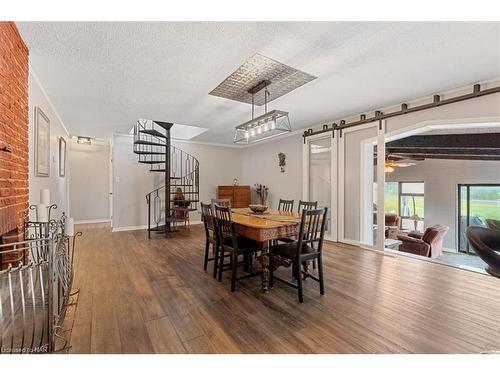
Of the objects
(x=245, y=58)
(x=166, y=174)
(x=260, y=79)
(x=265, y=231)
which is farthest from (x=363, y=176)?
(x=166, y=174)

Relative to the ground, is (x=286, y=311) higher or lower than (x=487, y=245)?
lower

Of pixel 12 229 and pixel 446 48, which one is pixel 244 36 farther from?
pixel 12 229

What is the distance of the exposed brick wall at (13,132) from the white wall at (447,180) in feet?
34.2

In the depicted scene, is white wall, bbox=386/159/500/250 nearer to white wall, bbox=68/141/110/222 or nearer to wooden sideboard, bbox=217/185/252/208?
wooden sideboard, bbox=217/185/252/208

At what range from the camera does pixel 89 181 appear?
24.0 feet

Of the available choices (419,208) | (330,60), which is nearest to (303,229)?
(330,60)

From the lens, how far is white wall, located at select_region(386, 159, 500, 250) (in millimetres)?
7227

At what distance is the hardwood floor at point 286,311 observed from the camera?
171cm

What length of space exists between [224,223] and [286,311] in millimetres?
1146

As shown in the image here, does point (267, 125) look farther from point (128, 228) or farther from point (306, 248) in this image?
point (128, 228)

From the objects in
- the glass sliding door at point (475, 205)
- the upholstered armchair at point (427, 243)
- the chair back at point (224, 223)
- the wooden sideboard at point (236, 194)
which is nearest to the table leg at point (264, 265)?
the chair back at point (224, 223)

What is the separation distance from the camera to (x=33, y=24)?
1901 mm

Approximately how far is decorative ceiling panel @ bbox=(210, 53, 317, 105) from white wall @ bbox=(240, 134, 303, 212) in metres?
2.60
